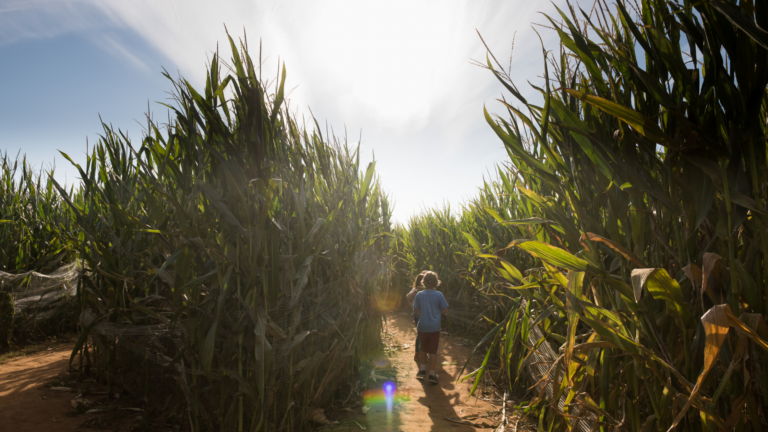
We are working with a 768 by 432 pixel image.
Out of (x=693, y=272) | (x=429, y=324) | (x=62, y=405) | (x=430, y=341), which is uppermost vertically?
(x=693, y=272)

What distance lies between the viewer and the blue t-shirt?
4.73 m

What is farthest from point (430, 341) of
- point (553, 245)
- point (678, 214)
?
point (678, 214)

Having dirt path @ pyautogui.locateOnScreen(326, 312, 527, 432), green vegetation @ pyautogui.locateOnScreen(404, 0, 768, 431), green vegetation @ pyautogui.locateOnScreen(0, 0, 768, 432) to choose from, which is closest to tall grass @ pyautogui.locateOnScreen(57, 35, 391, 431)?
green vegetation @ pyautogui.locateOnScreen(0, 0, 768, 432)

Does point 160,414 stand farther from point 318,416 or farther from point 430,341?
point 430,341

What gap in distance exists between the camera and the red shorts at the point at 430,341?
4.74 metres

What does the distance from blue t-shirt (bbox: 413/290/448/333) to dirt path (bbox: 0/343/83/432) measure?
373cm

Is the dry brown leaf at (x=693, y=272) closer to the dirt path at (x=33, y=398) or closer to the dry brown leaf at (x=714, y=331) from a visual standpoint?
the dry brown leaf at (x=714, y=331)

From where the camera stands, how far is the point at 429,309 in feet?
15.8

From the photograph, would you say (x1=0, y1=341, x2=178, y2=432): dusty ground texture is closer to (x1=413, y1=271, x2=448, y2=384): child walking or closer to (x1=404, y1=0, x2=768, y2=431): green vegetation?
(x1=413, y1=271, x2=448, y2=384): child walking

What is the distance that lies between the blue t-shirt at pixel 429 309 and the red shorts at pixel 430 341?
78 mm

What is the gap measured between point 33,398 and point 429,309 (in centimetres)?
446

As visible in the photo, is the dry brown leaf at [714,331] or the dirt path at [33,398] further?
the dirt path at [33,398]

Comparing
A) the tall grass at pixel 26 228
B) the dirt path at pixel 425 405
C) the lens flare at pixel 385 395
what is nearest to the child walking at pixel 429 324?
the dirt path at pixel 425 405

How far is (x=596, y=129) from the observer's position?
147 centimetres
